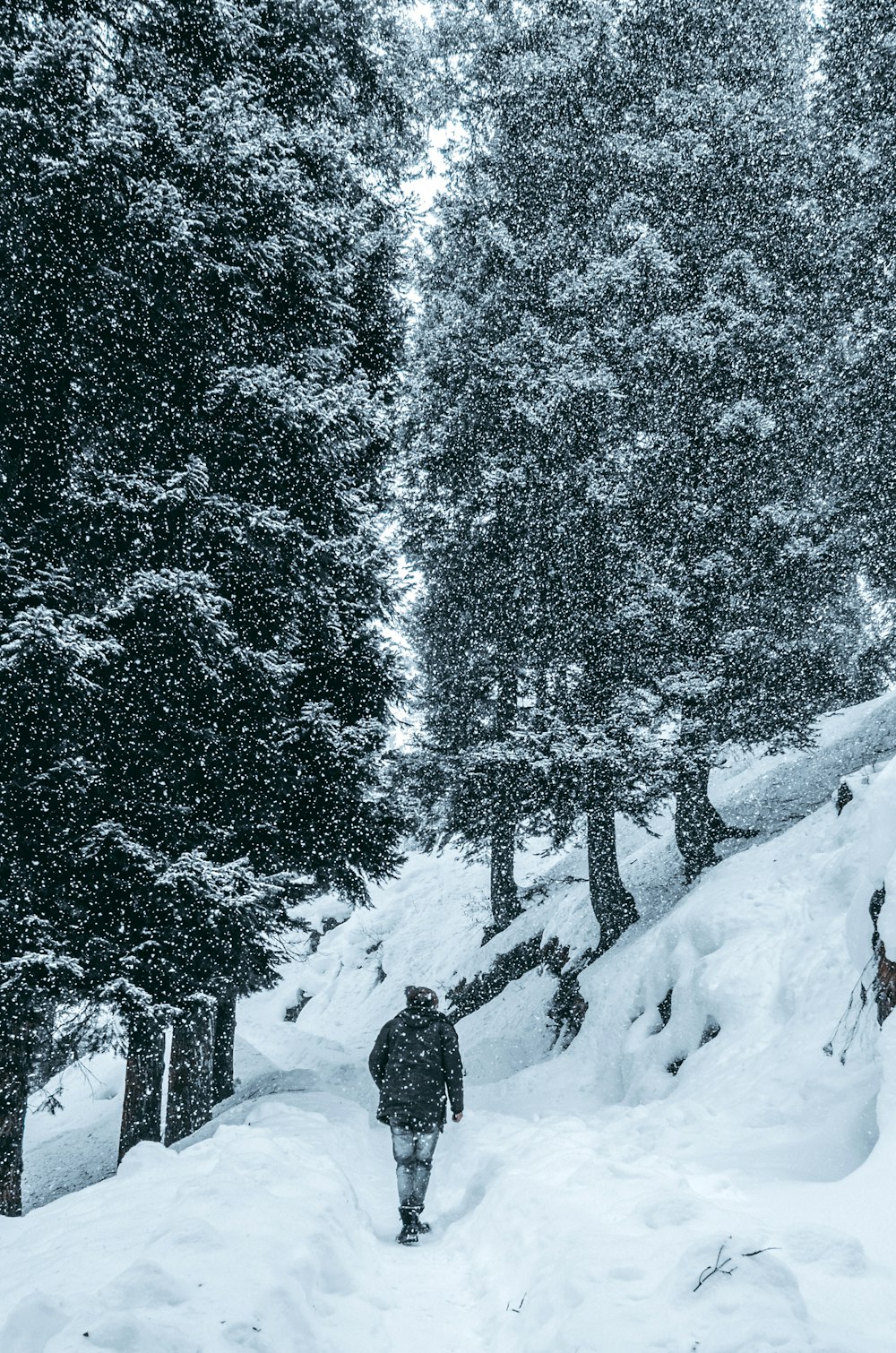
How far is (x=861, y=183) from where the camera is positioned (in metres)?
11.1

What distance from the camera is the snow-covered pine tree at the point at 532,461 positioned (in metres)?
10.5

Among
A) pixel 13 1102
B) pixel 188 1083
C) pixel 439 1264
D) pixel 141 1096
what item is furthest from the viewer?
pixel 188 1083

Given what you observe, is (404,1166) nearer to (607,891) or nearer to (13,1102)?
(13,1102)

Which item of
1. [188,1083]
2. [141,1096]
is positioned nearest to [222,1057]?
[188,1083]

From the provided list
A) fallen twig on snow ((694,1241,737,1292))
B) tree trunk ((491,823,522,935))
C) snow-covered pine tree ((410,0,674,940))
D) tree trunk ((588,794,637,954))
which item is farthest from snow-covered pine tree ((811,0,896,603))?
tree trunk ((491,823,522,935))

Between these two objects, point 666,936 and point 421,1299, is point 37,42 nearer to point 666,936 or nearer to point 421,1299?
point 421,1299

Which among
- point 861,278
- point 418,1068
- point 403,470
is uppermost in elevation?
point 403,470

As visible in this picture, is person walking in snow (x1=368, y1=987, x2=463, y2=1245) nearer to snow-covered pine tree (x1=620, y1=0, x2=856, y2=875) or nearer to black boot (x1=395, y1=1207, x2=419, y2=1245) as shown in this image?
black boot (x1=395, y1=1207, x2=419, y2=1245)

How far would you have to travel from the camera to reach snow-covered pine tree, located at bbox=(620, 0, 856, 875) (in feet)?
35.0

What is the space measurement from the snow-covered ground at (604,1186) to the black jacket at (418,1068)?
67 cm

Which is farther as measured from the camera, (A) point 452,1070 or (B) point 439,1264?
(A) point 452,1070

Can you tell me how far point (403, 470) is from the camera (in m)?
11.6

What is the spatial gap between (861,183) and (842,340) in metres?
2.14

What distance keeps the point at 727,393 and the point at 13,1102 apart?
39.4ft
